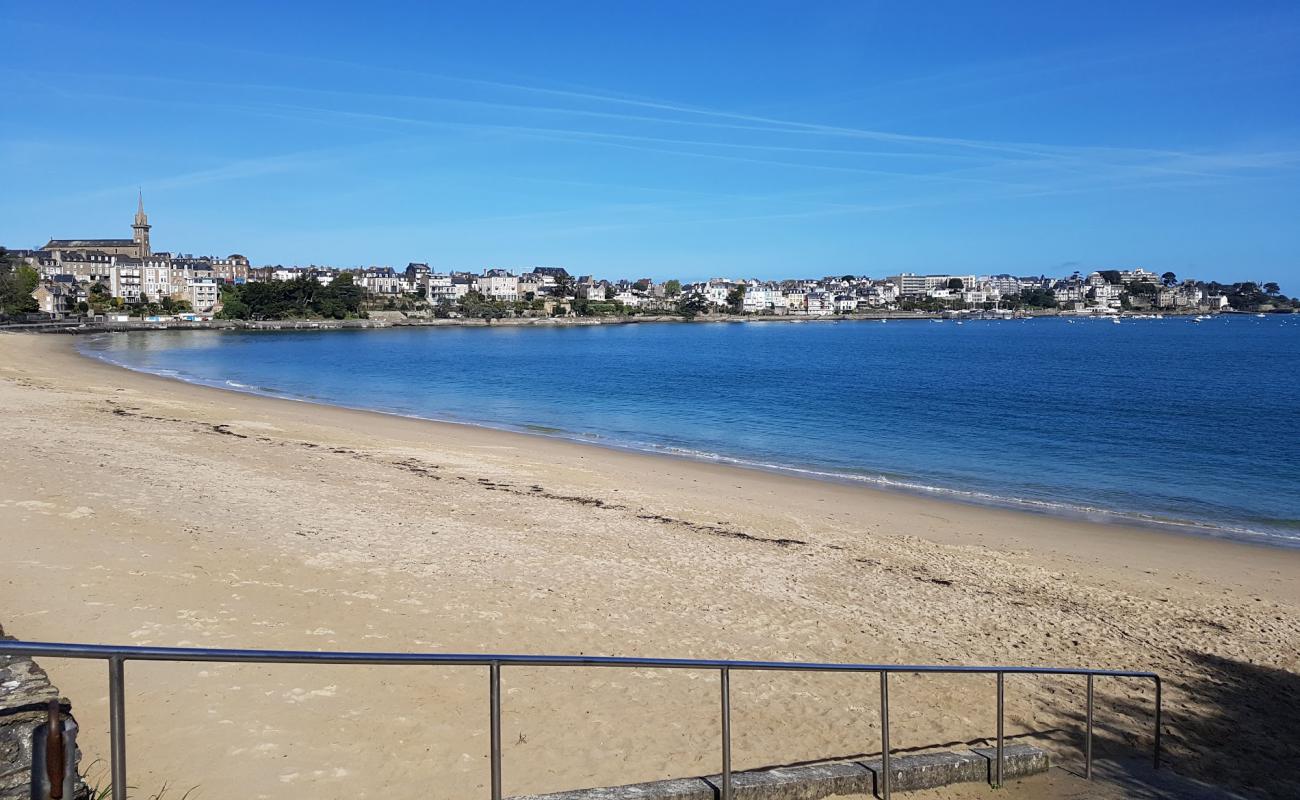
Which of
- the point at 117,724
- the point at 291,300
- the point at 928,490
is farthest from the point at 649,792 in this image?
the point at 291,300

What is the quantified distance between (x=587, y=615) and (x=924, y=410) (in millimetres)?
30143

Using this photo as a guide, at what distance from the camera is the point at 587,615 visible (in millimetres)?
9344

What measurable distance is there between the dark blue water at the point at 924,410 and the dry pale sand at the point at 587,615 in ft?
15.1

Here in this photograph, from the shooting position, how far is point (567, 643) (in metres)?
8.45

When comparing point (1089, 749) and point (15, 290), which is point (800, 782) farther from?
point (15, 290)

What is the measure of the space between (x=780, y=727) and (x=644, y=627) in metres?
2.49

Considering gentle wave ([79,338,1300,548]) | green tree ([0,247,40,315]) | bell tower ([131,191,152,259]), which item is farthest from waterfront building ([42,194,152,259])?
gentle wave ([79,338,1300,548])

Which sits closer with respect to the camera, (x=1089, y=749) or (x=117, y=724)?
(x=117, y=724)

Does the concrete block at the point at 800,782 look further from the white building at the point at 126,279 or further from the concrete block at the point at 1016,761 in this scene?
the white building at the point at 126,279

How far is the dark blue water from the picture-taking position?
68.9 ft

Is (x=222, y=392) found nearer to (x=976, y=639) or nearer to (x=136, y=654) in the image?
(x=976, y=639)

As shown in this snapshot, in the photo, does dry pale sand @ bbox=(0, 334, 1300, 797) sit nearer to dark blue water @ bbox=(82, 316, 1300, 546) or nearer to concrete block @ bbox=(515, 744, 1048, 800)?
concrete block @ bbox=(515, 744, 1048, 800)

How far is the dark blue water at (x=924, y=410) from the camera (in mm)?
21000

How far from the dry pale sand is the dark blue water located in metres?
4.60
